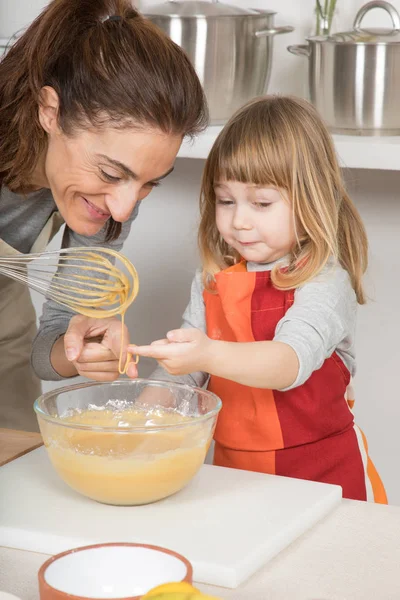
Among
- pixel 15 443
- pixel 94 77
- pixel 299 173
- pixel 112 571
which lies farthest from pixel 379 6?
pixel 112 571

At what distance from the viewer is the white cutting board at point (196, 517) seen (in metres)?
0.81

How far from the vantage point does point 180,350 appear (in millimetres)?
1011

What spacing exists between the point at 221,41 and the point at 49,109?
59cm

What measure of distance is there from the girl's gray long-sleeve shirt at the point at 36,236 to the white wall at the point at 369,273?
2.12 ft

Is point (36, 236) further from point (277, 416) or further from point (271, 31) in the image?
point (271, 31)

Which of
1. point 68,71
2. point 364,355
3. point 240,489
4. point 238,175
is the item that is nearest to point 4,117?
point 68,71

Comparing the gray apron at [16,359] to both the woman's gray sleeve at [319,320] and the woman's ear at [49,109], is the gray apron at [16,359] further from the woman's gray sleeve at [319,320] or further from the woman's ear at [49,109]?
the woman's gray sleeve at [319,320]

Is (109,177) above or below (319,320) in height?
above

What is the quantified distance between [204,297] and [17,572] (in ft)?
2.42

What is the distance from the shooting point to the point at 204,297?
57.6 inches

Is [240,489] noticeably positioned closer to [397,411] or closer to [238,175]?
[238,175]

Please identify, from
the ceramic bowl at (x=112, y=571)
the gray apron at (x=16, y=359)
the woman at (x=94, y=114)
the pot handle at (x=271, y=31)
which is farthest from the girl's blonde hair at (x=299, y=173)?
the ceramic bowl at (x=112, y=571)

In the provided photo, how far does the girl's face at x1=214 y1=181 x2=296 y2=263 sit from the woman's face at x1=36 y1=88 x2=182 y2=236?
0.51 feet

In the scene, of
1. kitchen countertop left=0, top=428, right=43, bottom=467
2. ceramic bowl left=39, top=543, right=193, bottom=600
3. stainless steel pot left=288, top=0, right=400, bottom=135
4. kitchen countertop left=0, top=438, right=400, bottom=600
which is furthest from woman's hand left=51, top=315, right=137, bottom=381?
stainless steel pot left=288, top=0, right=400, bottom=135
